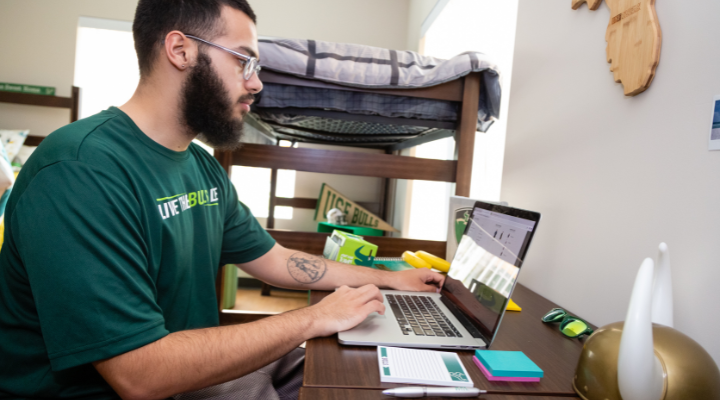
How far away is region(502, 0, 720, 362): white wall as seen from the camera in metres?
0.62

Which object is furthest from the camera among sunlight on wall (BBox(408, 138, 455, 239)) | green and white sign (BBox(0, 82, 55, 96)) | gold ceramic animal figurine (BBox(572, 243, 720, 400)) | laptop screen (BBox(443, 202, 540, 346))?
green and white sign (BBox(0, 82, 55, 96))

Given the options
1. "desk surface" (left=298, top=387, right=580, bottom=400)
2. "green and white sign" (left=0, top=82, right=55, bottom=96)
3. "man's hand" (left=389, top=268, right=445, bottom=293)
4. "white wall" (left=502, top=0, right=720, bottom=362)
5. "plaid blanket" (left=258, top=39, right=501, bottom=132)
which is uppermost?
"green and white sign" (left=0, top=82, right=55, bottom=96)

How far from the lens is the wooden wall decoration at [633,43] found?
0.71 m

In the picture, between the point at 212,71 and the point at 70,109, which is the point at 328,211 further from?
the point at 70,109

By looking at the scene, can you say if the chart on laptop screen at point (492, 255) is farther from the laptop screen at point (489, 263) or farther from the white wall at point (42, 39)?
the white wall at point (42, 39)

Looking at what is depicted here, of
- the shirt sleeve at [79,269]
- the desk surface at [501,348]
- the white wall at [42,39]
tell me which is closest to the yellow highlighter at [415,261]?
the desk surface at [501,348]

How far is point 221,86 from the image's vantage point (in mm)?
852

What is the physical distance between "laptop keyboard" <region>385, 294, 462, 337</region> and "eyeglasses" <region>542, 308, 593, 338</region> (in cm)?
22

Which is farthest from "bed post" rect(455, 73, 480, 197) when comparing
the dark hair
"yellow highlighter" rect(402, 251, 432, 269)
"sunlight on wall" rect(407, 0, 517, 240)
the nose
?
the dark hair

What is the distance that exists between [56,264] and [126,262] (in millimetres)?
80

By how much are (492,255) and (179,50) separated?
0.73 metres

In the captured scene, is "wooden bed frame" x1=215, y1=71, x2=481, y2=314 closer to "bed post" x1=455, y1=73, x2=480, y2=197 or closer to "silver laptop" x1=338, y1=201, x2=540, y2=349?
"bed post" x1=455, y1=73, x2=480, y2=197

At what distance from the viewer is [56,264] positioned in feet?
1.72

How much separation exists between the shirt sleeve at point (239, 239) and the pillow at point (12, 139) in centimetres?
285
